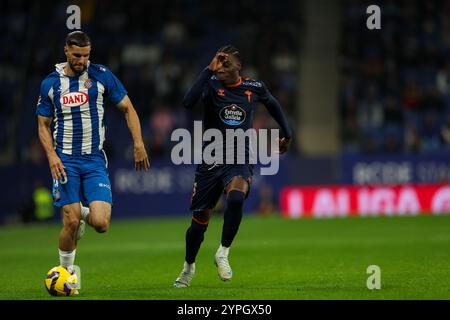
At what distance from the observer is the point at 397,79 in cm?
2811

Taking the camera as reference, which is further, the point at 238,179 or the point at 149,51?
the point at 149,51

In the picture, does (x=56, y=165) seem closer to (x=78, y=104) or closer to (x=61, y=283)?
(x=78, y=104)

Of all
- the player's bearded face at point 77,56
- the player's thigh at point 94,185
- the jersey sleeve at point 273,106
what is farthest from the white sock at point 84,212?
the jersey sleeve at point 273,106

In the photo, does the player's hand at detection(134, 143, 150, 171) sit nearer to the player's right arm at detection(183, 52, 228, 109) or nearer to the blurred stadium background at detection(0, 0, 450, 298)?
the player's right arm at detection(183, 52, 228, 109)

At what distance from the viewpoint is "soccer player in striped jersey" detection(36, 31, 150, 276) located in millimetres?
9562

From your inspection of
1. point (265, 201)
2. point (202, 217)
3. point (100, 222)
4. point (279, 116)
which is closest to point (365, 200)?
point (265, 201)

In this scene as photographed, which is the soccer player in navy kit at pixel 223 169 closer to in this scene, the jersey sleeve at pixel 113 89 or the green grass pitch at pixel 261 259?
the green grass pitch at pixel 261 259

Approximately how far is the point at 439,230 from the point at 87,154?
10.9 metres

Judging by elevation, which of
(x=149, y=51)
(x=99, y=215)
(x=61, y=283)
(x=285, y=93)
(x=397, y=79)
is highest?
(x=149, y=51)

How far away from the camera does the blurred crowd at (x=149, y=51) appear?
88.5 ft

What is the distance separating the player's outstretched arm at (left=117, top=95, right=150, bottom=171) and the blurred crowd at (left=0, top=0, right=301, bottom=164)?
52.1 feet

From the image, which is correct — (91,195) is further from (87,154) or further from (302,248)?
(302,248)

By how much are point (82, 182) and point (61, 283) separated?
3.47 feet
